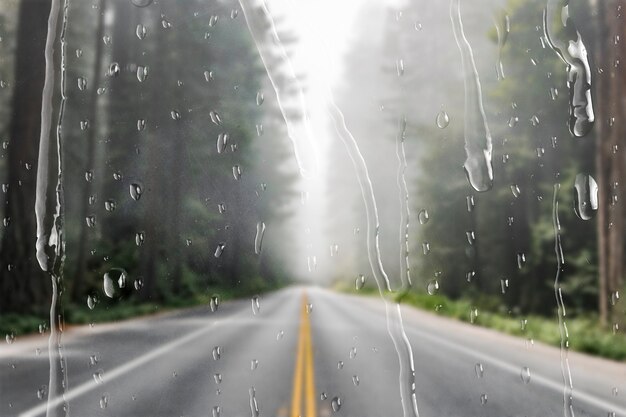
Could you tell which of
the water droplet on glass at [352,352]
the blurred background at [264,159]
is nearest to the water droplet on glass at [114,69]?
the blurred background at [264,159]

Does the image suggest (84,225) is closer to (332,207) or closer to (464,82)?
(332,207)

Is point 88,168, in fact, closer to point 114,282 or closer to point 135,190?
point 135,190

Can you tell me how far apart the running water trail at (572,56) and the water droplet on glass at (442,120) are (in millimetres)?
557

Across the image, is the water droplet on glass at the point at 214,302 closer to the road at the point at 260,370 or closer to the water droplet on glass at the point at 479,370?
the road at the point at 260,370

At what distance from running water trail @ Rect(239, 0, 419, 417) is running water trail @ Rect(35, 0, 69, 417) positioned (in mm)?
714

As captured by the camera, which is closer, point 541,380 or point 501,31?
point 501,31

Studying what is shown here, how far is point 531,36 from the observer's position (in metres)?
3.27

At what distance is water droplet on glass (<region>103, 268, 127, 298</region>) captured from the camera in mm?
2359

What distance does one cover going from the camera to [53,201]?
7.94ft

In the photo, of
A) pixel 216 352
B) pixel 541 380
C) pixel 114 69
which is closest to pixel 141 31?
pixel 114 69

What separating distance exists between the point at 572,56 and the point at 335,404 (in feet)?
6.75

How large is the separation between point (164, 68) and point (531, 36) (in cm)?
186

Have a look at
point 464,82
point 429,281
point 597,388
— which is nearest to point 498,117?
point 464,82

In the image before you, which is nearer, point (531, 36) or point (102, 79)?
point (102, 79)
